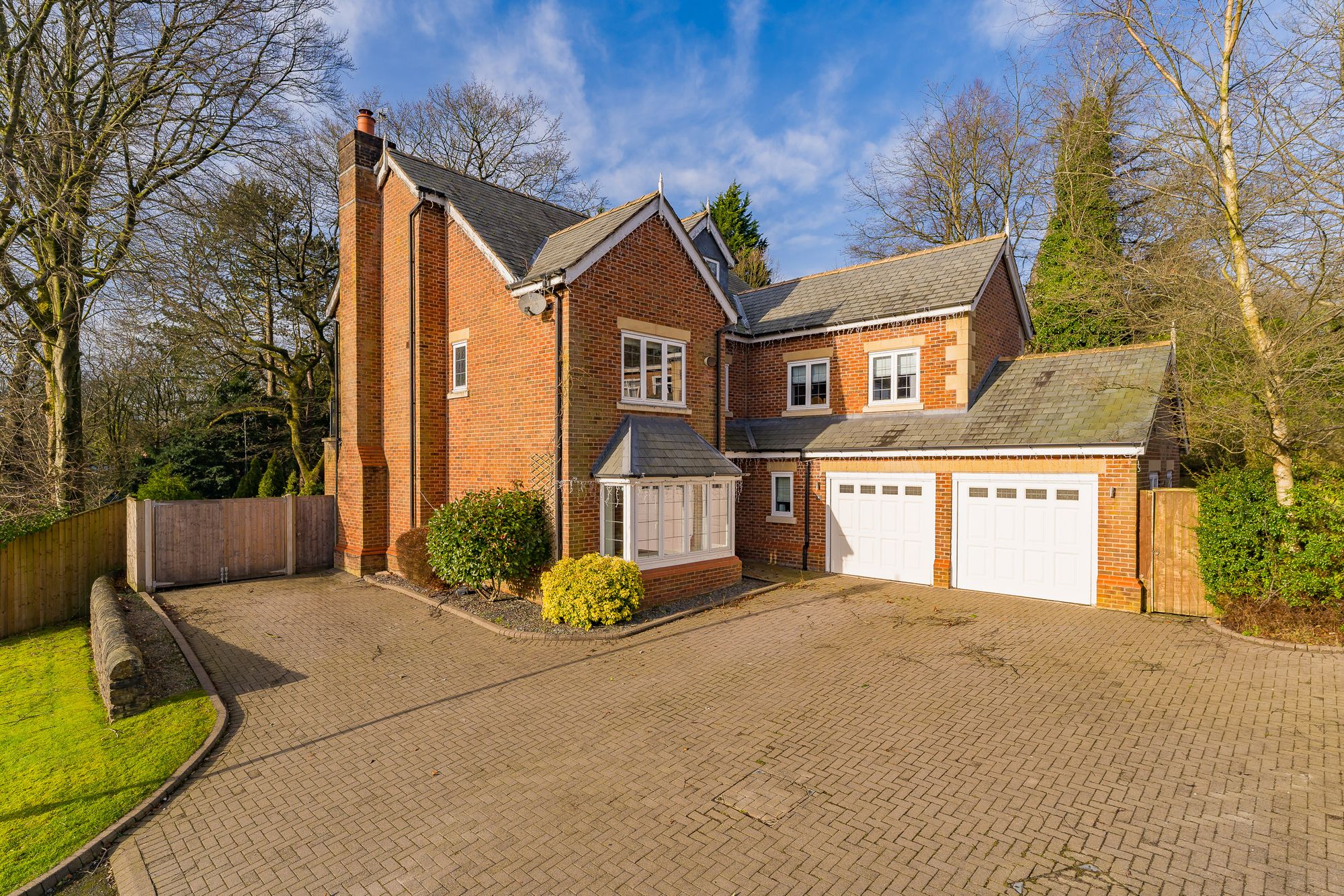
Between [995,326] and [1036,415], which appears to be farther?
[995,326]

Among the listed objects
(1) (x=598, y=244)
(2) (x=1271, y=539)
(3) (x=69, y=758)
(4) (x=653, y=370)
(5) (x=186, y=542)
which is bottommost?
(3) (x=69, y=758)

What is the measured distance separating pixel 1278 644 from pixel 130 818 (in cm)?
1462

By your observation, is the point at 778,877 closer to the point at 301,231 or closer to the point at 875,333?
the point at 875,333

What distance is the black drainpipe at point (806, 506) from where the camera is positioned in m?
16.0

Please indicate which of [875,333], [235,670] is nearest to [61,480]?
[235,670]

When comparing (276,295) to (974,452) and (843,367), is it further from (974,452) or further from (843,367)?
(974,452)

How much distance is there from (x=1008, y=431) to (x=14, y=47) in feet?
71.5

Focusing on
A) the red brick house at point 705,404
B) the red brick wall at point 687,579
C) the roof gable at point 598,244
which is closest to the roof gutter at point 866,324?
the red brick house at point 705,404

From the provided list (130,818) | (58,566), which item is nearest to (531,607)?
(130,818)

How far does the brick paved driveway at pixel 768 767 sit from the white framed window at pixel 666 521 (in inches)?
97.7

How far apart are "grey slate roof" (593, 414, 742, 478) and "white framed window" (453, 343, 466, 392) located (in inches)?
182

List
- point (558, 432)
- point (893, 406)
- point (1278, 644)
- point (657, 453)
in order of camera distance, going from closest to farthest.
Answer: point (1278, 644), point (558, 432), point (657, 453), point (893, 406)

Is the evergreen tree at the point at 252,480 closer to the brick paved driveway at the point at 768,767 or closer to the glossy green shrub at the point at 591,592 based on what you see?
the brick paved driveway at the point at 768,767

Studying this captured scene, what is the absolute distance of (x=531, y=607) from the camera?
484 inches
